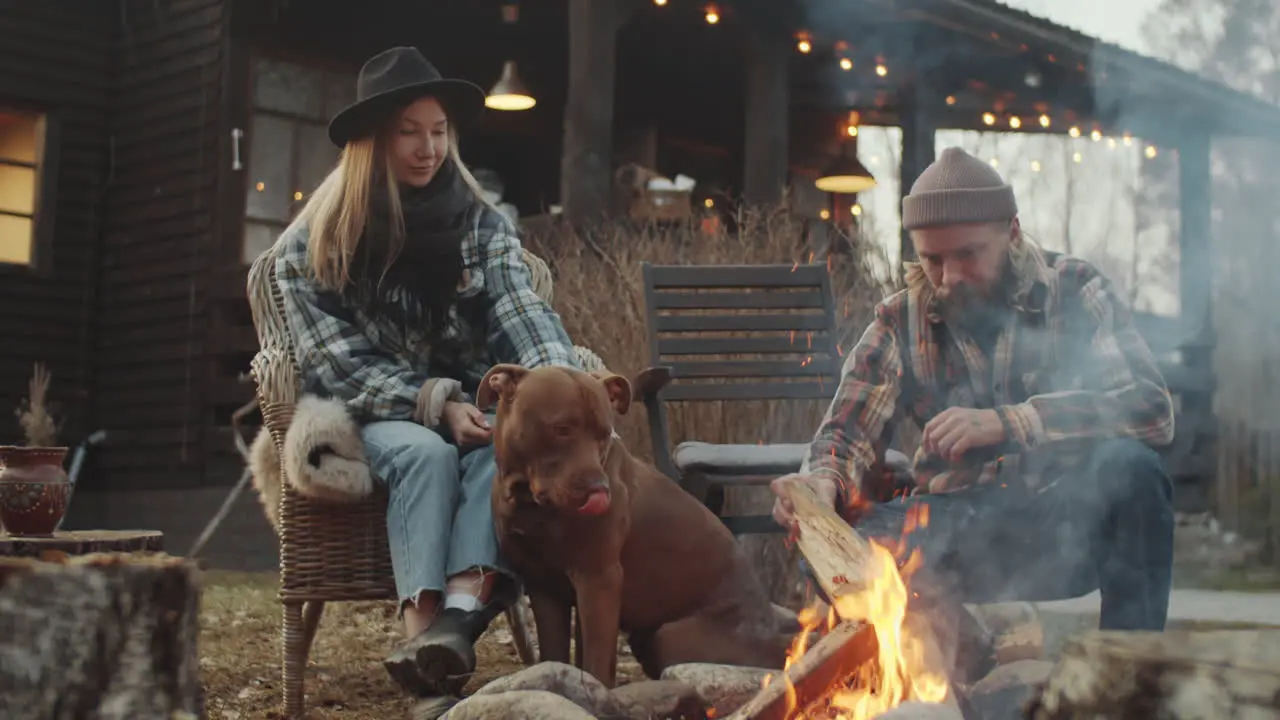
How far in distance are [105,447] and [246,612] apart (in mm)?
5500

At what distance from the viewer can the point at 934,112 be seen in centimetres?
1076

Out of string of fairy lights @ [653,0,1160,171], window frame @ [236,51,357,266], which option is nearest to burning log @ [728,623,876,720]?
string of fairy lights @ [653,0,1160,171]

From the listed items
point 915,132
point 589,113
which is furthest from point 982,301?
point 915,132

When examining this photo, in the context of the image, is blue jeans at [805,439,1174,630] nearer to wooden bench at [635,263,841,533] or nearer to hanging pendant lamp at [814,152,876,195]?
wooden bench at [635,263,841,533]

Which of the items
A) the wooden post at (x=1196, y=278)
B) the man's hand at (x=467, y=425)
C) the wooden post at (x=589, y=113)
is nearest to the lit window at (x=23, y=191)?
the wooden post at (x=589, y=113)

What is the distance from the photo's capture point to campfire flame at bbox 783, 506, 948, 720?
2.48 m

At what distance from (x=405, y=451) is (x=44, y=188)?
881 cm

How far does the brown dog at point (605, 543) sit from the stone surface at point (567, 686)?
0.63 ft

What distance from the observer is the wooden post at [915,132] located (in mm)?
10336

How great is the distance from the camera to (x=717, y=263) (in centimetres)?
635

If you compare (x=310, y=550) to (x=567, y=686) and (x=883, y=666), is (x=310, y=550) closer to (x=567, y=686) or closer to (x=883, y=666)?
(x=567, y=686)

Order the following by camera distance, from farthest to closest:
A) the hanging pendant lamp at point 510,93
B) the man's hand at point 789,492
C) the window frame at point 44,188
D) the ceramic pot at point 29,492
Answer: the window frame at point 44,188
the hanging pendant lamp at point 510,93
the ceramic pot at point 29,492
the man's hand at point 789,492

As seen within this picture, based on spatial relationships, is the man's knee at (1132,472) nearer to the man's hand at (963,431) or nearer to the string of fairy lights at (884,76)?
the man's hand at (963,431)

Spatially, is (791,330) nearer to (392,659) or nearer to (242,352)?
(392,659)
